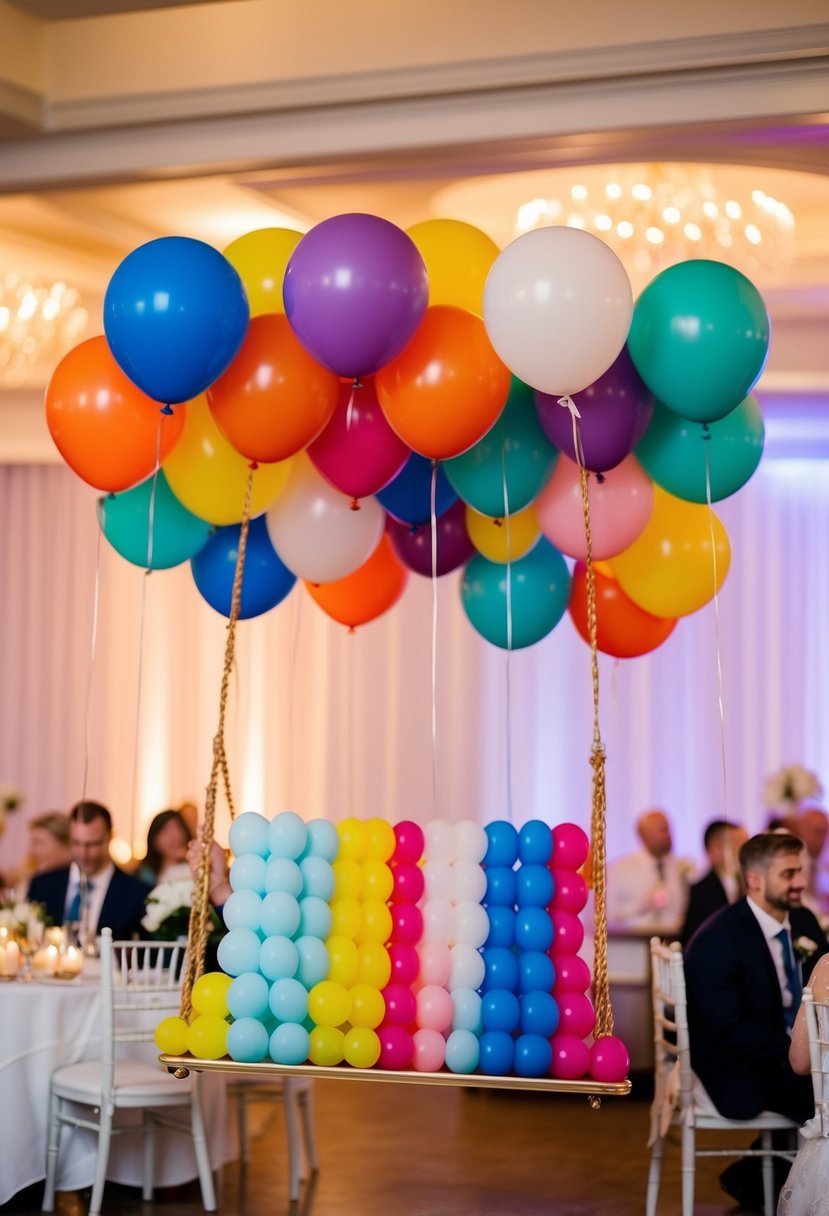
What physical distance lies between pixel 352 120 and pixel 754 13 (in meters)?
1.44

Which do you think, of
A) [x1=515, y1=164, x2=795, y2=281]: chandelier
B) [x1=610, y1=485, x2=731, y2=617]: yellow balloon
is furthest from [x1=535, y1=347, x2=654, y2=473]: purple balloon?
[x1=515, y1=164, x2=795, y2=281]: chandelier

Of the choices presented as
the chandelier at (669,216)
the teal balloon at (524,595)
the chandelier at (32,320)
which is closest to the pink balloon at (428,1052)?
the teal balloon at (524,595)

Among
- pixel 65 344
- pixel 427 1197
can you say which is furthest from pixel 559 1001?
pixel 65 344

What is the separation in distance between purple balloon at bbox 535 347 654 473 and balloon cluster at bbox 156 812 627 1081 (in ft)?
3.60

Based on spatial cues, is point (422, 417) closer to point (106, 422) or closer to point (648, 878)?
point (106, 422)

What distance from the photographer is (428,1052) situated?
3.78 metres

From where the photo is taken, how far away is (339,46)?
17.5ft

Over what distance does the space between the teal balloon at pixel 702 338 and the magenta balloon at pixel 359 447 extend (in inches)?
31.5

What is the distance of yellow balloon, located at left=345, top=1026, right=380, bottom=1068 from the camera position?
3.75 metres

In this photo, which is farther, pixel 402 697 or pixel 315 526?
pixel 402 697

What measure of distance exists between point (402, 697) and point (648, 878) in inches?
93.4

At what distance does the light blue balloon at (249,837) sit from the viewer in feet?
12.8

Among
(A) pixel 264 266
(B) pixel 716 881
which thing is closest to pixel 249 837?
(A) pixel 264 266

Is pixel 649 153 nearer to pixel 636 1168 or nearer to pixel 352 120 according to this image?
pixel 352 120
